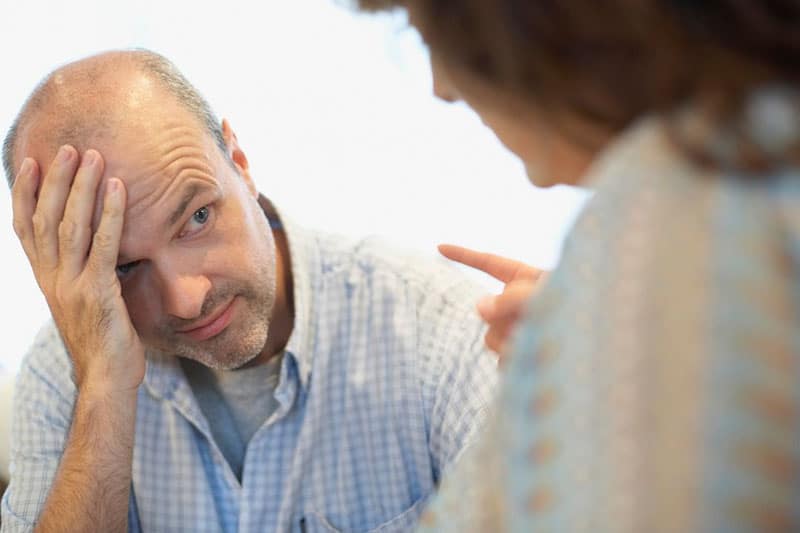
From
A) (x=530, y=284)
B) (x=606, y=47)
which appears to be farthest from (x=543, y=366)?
(x=530, y=284)

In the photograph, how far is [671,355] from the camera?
477mm

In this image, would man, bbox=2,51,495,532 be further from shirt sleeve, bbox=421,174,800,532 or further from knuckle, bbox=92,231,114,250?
shirt sleeve, bbox=421,174,800,532

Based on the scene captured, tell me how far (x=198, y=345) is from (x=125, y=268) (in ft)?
0.56

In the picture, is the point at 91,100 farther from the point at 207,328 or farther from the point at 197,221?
the point at 207,328

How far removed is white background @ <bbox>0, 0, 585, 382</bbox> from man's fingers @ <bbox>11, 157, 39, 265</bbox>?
117 cm

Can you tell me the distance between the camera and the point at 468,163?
256 cm

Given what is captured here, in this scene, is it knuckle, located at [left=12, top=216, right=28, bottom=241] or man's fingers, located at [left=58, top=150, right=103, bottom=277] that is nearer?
man's fingers, located at [left=58, top=150, right=103, bottom=277]

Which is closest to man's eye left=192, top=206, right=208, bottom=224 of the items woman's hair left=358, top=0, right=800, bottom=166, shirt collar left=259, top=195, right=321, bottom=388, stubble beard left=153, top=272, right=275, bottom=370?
stubble beard left=153, top=272, right=275, bottom=370

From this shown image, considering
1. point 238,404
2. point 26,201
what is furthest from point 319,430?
point 26,201

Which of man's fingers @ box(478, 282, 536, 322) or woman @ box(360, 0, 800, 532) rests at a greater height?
woman @ box(360, 0, 800, 532)

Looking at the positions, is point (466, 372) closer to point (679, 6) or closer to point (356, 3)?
point (356, 3)

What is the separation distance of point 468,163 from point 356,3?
1.88 m

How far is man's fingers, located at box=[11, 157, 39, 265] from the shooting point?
4.82 ft

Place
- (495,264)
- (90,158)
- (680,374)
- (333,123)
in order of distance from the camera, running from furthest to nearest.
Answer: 1. (333,123)
2. (90,158)
3. (495,264)
4. (680,374)
